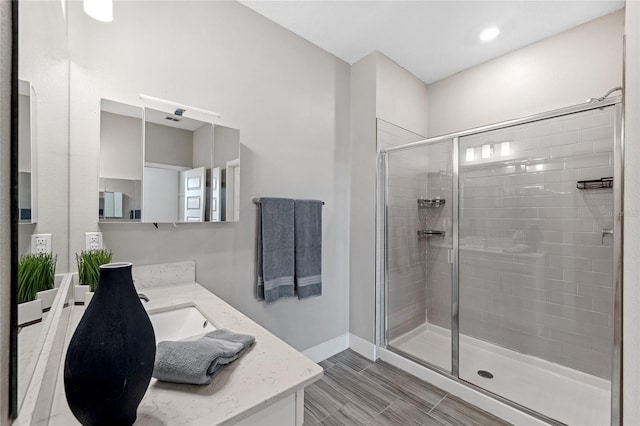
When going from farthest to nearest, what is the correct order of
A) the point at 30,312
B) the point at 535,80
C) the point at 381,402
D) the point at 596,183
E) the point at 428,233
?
the point at 428,233
the point at 535,80
the point at 596,183
the point at 381,402
the point at 30,312

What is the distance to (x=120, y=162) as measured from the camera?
1.36m

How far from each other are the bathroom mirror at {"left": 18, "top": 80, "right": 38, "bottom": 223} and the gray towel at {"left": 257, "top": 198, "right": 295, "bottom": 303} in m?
1.36

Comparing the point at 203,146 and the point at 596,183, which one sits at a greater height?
the point at 203,146

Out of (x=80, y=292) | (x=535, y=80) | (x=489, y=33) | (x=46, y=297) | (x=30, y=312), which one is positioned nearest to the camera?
(x=30, y=312)

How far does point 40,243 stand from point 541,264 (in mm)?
2961

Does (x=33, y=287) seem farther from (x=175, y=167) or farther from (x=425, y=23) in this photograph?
(x=425, y=23)

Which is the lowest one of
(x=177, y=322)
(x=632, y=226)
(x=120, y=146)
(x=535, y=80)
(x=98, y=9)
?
(x=177, y=322)

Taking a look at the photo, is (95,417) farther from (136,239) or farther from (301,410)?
(136,239)

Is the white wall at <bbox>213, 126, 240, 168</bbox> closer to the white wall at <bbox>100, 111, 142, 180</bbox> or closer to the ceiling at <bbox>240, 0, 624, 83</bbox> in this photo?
the white wall at <bbox>100, 111, 142, 180</bbox>

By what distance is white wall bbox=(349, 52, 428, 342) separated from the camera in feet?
7.98

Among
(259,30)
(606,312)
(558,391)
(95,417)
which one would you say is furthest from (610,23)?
(95,417)

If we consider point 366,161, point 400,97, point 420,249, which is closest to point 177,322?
point 366,161

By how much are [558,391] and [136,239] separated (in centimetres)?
294

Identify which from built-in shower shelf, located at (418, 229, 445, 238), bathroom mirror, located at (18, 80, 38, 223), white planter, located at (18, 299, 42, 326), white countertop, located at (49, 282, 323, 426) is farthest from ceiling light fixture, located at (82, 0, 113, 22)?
built-in shower shelf, located at (418, 229, 445, 238)
